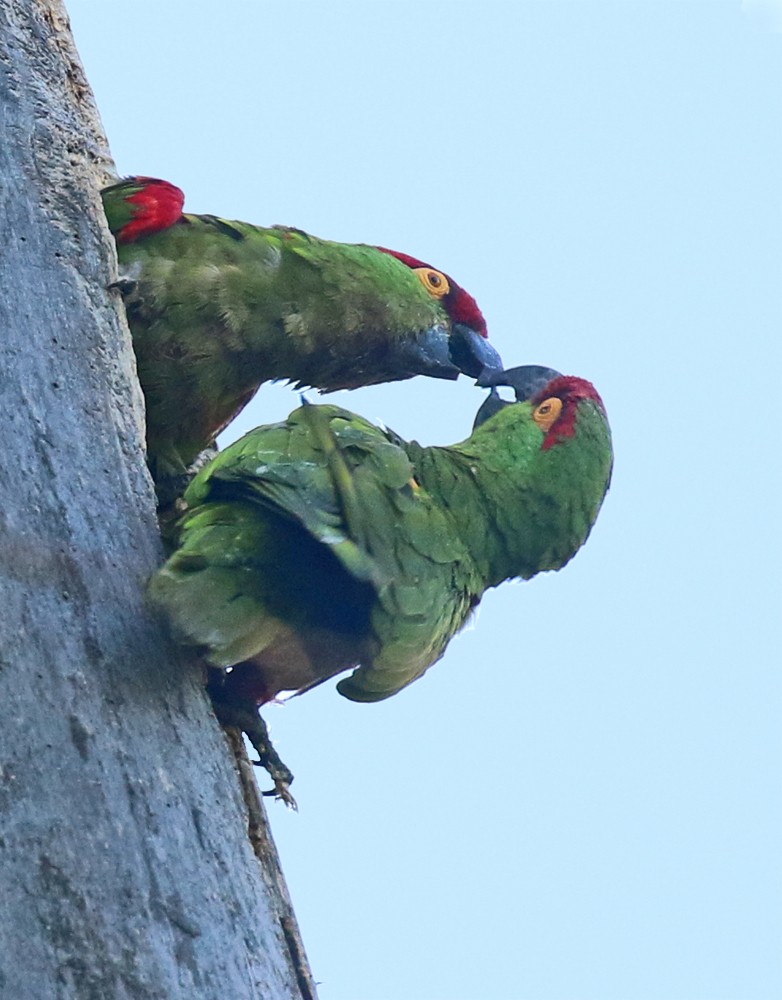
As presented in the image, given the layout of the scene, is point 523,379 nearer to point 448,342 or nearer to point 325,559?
point 448,342

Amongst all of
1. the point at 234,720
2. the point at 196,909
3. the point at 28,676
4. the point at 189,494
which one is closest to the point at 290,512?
the point at 189,494

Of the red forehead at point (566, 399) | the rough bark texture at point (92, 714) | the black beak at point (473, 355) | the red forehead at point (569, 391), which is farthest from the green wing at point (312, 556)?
the black beak at point (473, 355)

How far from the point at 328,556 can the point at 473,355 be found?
174 cm

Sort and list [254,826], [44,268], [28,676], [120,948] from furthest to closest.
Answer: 1. [44,268]
2. [254,826]
3. [28,676]
4. [120,948]

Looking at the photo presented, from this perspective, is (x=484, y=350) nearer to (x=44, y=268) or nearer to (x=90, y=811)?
(x=44, y=268)

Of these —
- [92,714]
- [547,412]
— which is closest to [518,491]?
[547,412]

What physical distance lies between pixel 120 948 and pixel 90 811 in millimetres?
255

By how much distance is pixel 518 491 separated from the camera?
4.27m

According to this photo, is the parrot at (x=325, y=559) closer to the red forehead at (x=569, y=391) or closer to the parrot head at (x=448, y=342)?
the red forehead at (x=569, y=391)

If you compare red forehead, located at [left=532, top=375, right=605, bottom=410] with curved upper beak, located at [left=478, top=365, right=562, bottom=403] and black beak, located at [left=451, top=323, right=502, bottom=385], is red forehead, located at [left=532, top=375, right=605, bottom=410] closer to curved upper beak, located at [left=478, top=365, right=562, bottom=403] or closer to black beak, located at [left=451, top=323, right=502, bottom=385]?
curved upper beak, located at [left=478, top=365, right=562, bottom=403]

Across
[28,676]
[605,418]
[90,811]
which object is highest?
[605,418]

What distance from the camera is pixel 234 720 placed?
3.46 meters

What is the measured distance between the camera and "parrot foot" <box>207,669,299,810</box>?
3.42 meters

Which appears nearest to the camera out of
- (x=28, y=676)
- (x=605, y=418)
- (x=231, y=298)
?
(x=28, y=676)
